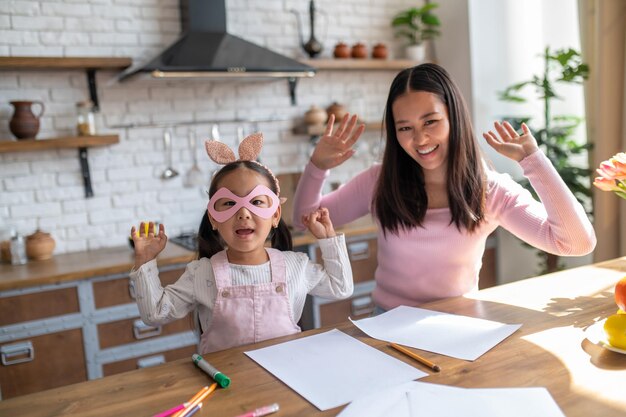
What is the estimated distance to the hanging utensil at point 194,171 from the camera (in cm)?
338

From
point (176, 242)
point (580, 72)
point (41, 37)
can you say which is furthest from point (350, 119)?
point (41, 37)

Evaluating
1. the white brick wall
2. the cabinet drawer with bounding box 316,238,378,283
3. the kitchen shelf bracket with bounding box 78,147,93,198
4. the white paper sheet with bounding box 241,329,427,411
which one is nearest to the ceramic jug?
the white brick wall

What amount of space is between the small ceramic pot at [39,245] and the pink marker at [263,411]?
2.32m

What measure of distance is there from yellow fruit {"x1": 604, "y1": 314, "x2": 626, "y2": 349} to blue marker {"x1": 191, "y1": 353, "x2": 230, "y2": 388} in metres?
0.73

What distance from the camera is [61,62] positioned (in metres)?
2.88

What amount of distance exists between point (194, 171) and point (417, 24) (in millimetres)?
1843

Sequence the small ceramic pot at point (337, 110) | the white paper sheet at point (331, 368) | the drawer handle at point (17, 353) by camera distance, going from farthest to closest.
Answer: the small ceramic pot at point (337, 110) → the drawer handle at point (17, 353) → the white paper sheet at point (331, 368)

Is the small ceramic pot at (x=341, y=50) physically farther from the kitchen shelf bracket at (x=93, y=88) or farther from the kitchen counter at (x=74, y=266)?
the kitchen counter at (x=74, y=266)

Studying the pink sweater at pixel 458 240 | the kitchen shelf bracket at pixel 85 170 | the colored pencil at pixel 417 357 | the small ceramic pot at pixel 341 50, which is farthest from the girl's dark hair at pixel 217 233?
the small ceramic pot at pixel 341 50

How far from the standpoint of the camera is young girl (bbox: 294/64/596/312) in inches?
64.8

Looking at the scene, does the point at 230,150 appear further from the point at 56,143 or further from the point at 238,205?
the point at 56,143

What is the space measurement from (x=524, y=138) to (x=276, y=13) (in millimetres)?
2408

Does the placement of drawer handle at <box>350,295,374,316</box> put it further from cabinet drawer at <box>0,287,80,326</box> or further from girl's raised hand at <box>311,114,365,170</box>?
girl's raised hand at <box>311,114,365,170</box>

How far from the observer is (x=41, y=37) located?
3041mm
